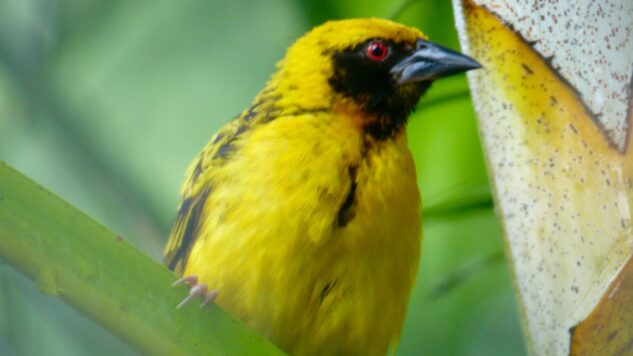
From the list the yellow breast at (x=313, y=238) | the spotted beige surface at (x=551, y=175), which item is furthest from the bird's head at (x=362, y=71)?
the spotted beige surface at (x=551, y=175)

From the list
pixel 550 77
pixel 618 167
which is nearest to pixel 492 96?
pixel 550 77

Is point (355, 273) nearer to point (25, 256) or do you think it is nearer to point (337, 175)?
point (337, 175)

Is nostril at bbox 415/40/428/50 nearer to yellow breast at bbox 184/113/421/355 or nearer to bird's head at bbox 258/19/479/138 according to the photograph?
bird's head at bbox 258/19/479/138

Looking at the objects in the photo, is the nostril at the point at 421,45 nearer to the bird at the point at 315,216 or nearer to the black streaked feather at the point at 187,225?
the bird at the point at 315,216

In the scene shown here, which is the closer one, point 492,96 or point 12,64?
point 492,96

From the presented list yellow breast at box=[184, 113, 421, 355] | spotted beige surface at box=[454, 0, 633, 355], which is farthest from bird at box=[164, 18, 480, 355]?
spotted beige surface at box=[454, 0, 633, 355]

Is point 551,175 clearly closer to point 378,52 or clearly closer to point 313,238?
point 313,238

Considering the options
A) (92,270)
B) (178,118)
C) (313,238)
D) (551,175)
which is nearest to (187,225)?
(178,118)
